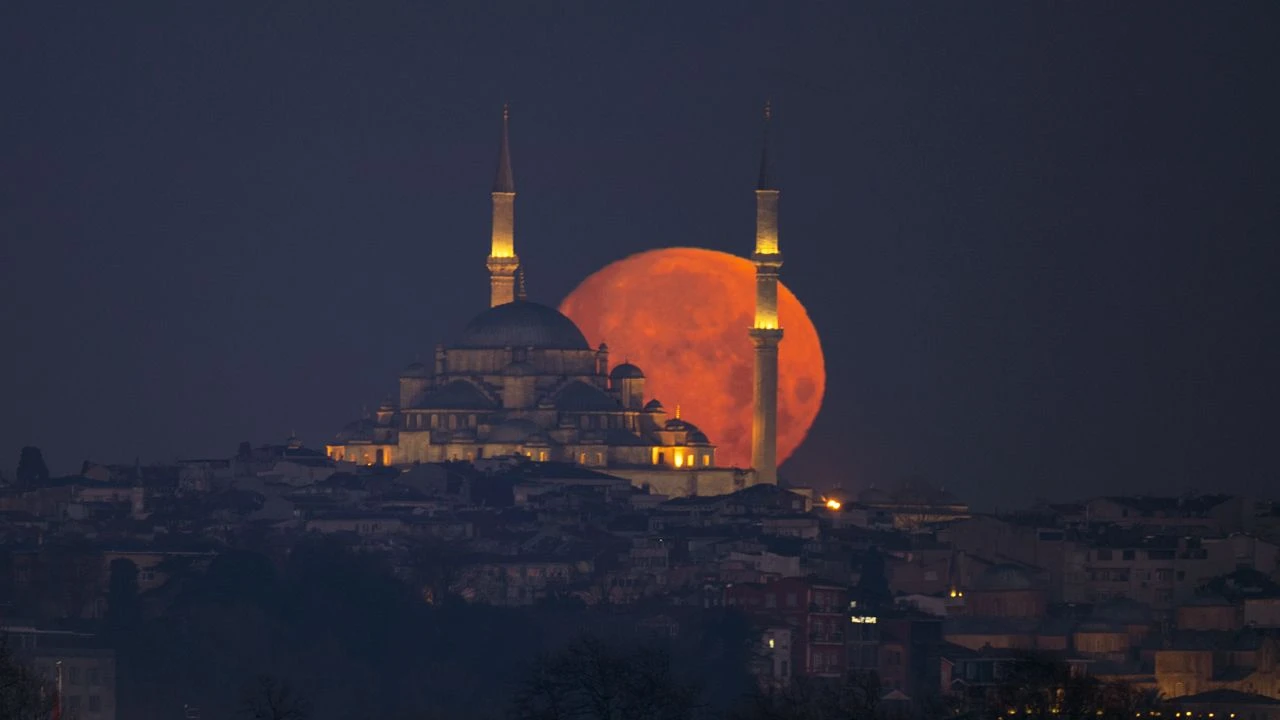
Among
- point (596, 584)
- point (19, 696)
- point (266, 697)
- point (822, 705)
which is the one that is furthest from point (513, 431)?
point (19, 696)

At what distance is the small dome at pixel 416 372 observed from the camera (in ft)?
465

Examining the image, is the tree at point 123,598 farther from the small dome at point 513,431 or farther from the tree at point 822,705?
the small dome at point 513,431

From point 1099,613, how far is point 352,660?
51.8 feet

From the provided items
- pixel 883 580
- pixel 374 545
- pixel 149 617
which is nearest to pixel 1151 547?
pixel 883 580

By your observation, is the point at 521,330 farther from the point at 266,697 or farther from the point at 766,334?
the point at 266,697

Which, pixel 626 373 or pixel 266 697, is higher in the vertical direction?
pixel 626 373

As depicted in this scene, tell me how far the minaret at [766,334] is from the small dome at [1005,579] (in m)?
23.8

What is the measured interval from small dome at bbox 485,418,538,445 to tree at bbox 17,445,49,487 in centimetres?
1085

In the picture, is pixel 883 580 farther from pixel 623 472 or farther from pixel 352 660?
pixel 623 472

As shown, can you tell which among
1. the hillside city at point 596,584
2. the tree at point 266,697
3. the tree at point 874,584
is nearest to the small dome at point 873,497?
the hillside city at point 596,584

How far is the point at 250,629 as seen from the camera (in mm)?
89812

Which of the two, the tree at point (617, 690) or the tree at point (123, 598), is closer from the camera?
the tree at point (617, 690)

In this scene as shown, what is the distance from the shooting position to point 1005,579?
103m

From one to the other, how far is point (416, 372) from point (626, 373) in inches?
217
